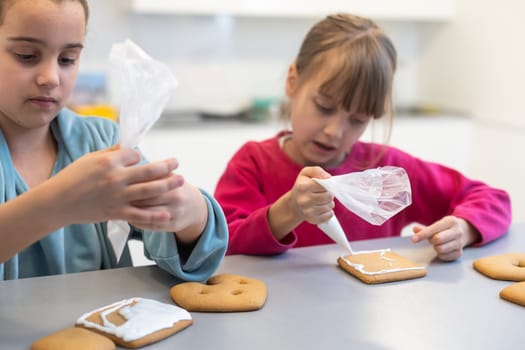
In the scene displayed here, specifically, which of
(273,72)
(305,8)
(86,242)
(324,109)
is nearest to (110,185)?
(86,242)

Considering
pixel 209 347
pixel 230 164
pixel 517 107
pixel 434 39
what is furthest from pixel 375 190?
pixel 434 39

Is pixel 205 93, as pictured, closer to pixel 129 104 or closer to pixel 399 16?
pixel 399 16

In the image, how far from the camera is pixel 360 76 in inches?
51.7

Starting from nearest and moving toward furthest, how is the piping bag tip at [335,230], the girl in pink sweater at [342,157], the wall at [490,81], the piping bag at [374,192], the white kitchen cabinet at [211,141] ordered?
the piping bag at [374,192] → the piping bag tip at [335,230] → the girl in pink sweater at [342,157] → the white kitchen cabinet at [211,141] → the wall at [490,81]

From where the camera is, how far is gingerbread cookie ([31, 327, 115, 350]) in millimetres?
704

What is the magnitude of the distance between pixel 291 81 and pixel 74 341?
0.85m

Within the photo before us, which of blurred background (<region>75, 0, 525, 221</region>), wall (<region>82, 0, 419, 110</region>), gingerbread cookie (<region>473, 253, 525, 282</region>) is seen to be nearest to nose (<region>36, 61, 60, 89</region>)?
gingerbread cookie (<region>473, 253, 525, 282</region>)

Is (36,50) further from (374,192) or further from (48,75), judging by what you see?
(374,192)

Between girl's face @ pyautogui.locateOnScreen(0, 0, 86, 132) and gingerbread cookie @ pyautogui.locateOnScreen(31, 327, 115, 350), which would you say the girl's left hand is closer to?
gingerbread cookie @ pyautogui.locateOnScreen(31, 327, 115, 350)

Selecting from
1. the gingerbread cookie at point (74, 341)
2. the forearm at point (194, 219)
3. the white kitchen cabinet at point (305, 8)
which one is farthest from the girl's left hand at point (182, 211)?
the white kitchen cabinet at point (305, 8)

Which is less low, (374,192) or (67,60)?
(67,60)

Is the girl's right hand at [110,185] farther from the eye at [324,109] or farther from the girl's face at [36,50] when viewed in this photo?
the eye at [324,109]

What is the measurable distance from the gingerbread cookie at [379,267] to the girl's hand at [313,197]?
2.9 inches

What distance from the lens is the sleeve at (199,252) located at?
938mm
